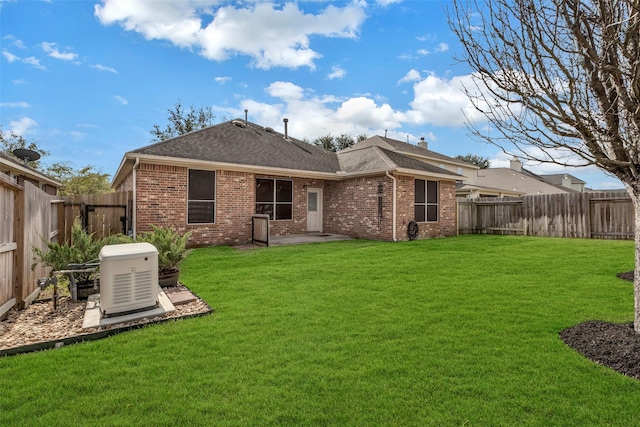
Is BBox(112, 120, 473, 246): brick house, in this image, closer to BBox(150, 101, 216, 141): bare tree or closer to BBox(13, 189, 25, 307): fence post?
BBox(13, 189, 25, 307): fence post

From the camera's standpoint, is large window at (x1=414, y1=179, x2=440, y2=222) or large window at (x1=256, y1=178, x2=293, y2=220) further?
large window at (x1=414, y1=179, x2=440, y2=222)

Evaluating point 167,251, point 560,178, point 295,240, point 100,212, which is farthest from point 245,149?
point 560,178

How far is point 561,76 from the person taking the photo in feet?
10.9

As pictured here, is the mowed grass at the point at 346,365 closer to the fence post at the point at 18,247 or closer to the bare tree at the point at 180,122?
the fence post at the point at 18,247

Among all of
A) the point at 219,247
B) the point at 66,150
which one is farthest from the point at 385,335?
the point at 66,150

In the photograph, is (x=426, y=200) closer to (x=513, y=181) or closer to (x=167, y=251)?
(x=167, y=251)

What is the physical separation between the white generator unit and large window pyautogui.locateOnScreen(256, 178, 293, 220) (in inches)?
326

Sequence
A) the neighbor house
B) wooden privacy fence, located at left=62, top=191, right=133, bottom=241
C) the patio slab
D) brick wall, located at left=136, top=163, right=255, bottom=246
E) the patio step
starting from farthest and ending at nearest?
the neighbor house
the patio slab
brick wall, located at left=136, top=163, right=255, bottom=246
wooden privacy fence, located at left=62, top=191, right=133, bottom=241
the patio step

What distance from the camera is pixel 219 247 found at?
33.8ft

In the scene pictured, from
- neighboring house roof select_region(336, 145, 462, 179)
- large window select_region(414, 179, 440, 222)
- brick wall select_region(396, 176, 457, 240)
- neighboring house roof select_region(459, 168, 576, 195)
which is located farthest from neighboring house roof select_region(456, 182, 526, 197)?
large window select_region(414, 179, 440, 222)

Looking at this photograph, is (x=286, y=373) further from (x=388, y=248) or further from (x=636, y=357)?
(x=388, y=248)

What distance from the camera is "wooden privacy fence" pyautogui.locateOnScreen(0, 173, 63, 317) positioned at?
3852mm

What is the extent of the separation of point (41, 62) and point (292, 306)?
13.5 m

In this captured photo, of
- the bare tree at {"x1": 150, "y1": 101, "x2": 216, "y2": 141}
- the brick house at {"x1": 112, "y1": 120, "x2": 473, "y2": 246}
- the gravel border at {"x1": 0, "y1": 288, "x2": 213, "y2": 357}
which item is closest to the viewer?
the gravel border at {"x1": 0, "y1": 288, "x2": 213, "y2": 357}
